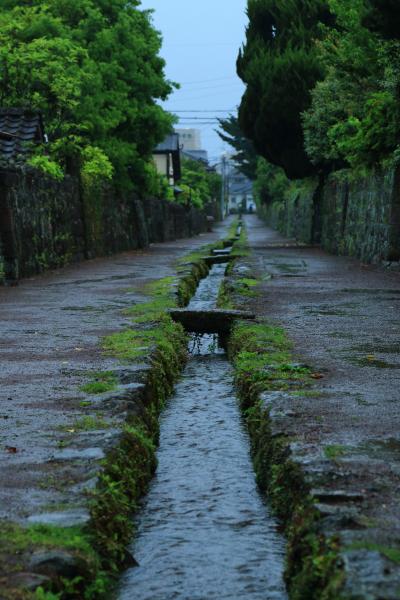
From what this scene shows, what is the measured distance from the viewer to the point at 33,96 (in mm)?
22156

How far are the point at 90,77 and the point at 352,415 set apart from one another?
2004 cm

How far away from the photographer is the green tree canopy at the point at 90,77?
2172 cm

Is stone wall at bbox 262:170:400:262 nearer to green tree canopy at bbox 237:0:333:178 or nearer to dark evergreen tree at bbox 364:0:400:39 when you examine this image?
green tree canopy at bbox 237:0:333:178

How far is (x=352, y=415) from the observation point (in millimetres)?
4512

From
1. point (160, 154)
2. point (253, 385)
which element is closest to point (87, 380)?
point (253, 385)

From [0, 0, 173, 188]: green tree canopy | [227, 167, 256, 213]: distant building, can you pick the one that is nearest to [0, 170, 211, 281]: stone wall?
[0, 0, 173, 188]: green tree canopy

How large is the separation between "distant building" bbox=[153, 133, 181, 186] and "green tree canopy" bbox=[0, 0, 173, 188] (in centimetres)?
2684

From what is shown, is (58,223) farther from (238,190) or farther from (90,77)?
(238,190)

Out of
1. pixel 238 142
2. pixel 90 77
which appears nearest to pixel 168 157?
pixel 238 142

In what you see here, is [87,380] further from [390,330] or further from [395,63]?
[395,63]

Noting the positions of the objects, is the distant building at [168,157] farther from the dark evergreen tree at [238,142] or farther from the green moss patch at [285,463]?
the green moss patch at [285,463]

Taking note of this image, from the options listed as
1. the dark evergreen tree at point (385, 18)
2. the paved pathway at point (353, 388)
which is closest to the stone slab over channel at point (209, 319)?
the paved pathway at point (353, 388)

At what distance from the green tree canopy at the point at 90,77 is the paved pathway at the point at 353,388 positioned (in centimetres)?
1166

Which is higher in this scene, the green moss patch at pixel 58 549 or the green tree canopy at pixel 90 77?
the green tree canopy at pixel 90 77
